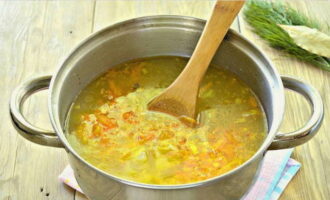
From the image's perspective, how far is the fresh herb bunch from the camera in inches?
83.8

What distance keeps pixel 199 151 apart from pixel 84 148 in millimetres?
343

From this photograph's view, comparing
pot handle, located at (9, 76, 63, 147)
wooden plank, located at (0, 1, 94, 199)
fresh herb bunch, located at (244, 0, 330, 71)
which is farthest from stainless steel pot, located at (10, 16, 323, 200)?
fresh herb bunch, located at (244, 0, 330, 71)

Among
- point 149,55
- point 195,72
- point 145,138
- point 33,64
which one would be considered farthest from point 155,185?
point 33,64

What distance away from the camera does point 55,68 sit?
6.88 feet

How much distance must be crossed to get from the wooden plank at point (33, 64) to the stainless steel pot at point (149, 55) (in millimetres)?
243

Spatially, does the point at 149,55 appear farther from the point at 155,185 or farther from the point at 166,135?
the point at 155,185

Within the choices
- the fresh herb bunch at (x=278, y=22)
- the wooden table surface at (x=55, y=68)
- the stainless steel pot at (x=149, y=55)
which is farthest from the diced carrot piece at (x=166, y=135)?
the fresh herb bunch at (x=278, y=22)

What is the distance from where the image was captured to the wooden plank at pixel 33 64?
1763mm

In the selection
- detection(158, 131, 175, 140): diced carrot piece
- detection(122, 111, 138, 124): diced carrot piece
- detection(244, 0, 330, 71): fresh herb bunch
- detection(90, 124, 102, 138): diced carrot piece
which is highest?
detection(244, 0, 330, 71): fresh herb bunch

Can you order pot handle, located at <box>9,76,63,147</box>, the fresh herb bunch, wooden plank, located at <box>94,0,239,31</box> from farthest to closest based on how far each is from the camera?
wooden plank, located at <box>94,0,239,31</box> < the fresh herb bunch < pot handle, located at <box>9,76,63,147</box>

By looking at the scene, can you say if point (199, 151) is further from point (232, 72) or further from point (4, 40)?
point (4, 40)

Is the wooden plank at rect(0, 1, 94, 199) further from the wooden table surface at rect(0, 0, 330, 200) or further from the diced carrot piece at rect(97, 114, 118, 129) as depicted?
A: the diced carrot piece at rect(97, 114, 118, 129)

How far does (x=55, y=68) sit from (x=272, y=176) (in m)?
0.94

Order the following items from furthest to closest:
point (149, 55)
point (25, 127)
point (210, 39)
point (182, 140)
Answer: point (149, 55) → point (210, 39) → point (182, 140) → point (25, 127)
